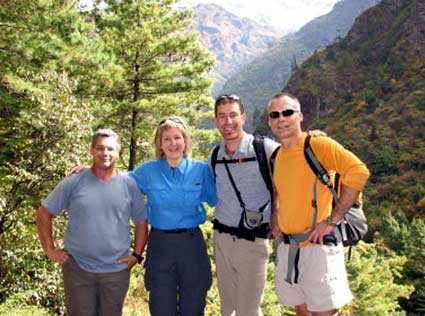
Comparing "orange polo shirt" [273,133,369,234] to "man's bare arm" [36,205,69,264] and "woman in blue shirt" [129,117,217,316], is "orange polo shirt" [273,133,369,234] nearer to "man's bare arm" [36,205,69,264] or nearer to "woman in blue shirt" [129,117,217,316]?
"woman in blue shirt" [129,117,217,316]

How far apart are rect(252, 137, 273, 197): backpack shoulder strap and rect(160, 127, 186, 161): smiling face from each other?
766mm

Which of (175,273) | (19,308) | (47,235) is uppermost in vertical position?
(47,235)

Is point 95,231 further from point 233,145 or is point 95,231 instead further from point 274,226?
point 274,226

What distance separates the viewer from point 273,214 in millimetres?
4164

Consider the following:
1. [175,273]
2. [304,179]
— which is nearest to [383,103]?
[304,179]

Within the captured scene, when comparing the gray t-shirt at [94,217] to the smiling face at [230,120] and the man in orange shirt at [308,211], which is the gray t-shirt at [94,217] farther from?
the man in orange shirt at [308,211]

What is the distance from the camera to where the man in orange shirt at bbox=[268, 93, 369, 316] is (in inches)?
136

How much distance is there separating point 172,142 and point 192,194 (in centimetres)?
54

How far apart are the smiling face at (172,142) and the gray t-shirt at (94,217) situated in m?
0.53

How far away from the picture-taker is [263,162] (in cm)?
410

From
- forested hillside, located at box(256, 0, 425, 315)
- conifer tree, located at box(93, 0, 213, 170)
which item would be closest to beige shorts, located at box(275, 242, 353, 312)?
conifer tree, located at box(93, 0, 213, 170)

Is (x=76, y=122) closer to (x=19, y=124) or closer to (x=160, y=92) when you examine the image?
(x=19, y=124)

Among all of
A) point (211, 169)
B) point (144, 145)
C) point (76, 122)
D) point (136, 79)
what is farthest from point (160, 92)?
point (211, 169)

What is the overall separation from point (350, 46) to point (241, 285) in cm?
11988
